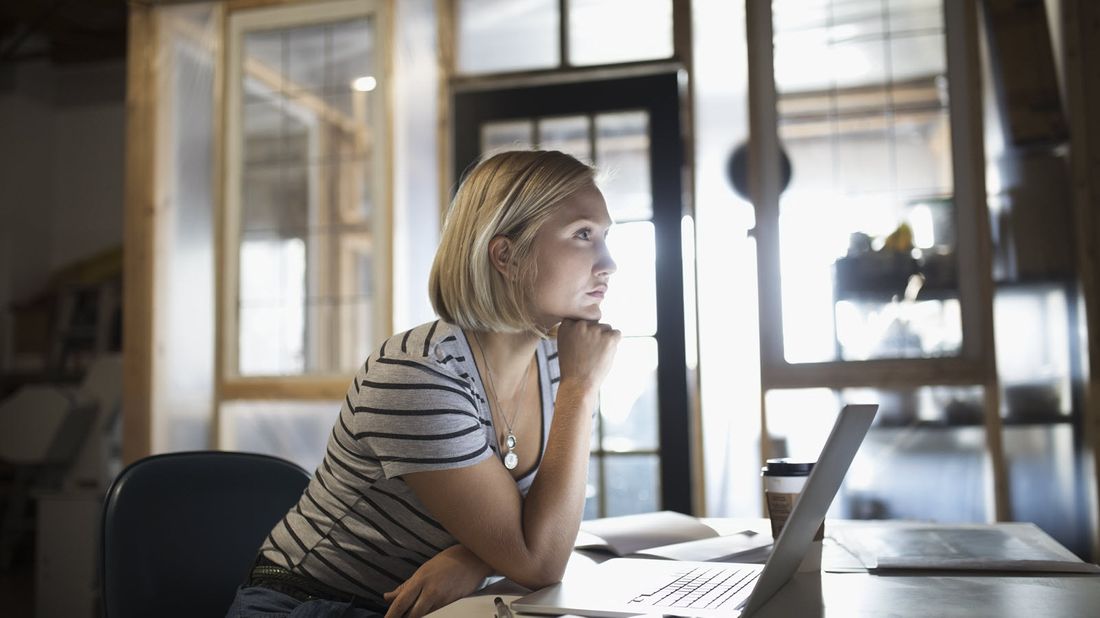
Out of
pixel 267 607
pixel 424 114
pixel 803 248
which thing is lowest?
pixel 267 607

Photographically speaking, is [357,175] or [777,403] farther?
[357,175]

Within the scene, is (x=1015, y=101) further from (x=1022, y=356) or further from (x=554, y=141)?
(x=554, y=141)

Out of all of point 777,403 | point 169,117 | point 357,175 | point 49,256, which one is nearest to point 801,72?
point 777,403

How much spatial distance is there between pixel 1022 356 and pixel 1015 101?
2.92 ft

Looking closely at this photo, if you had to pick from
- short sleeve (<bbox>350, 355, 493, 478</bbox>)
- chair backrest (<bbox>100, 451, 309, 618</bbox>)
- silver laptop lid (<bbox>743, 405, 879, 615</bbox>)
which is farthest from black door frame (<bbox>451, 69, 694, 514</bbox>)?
silver laptop lid (<bbox>743, 405, 879, 615</bbox>)

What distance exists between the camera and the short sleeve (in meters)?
1.22

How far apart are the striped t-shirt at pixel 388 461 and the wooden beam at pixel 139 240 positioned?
9.08 feet

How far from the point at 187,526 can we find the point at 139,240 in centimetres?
280

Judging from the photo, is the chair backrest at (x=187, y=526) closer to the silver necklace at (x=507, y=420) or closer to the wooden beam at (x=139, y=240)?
the silver necklace at (x=507, y=420)

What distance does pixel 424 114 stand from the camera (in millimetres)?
3904

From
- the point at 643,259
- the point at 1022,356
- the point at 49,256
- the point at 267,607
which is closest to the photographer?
the point at 267,607

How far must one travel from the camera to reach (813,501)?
94 centimetres

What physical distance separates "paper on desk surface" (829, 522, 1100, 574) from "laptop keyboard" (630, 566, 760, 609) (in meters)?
0.19

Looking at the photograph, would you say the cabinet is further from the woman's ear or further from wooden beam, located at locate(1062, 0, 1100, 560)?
the woman's ear
